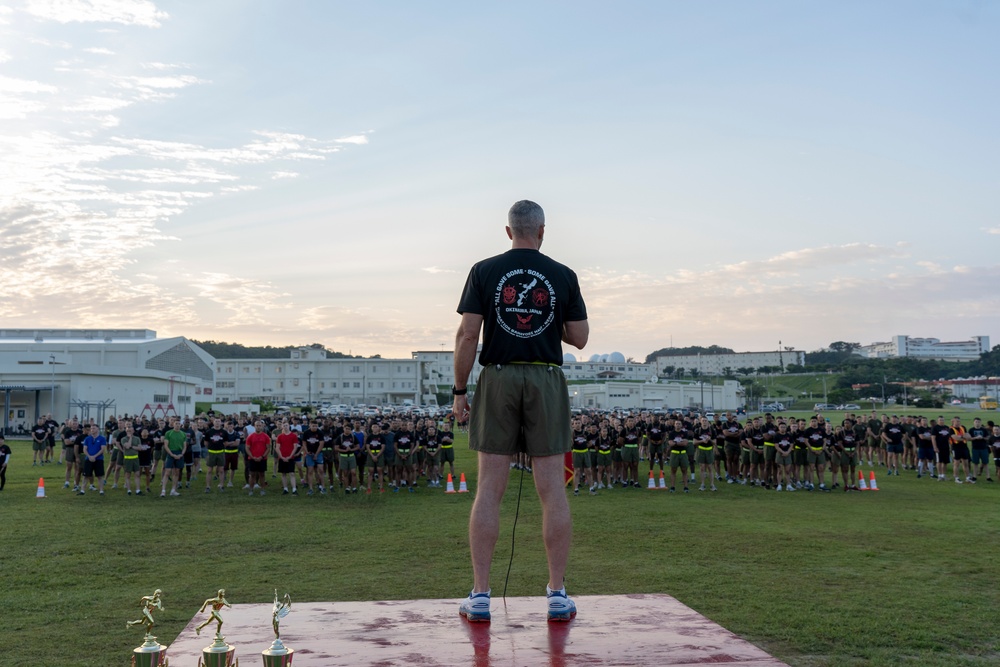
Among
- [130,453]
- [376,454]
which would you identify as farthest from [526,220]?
[130,453]

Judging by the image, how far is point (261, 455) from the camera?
19.2 m

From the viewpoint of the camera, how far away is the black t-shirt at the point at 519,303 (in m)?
3.84

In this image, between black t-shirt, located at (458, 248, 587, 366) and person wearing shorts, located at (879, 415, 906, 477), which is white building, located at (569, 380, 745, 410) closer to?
person wearing shorts, located at (879, 415, 906, 477)

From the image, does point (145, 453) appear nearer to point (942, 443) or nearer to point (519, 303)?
point (519, 303)

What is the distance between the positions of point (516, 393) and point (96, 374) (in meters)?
54.7

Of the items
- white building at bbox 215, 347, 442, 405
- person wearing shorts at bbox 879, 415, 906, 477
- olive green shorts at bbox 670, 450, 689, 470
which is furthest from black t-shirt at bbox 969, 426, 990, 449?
white building at bbox 215, 347, 442, 405

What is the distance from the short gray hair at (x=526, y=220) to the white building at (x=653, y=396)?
3904 inches

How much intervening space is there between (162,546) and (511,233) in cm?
953

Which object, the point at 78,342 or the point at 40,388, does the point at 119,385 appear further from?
the point at 78,342

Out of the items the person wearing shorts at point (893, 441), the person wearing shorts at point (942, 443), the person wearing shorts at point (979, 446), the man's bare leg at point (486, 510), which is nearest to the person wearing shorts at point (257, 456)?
the man's bare leg at point (486, 510)

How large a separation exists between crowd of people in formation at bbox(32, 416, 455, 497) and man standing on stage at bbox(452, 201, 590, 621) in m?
16.0

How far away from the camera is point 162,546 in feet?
37.1

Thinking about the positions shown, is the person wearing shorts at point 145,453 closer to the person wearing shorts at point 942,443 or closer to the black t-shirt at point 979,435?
the person wearing shorts at point 942,443

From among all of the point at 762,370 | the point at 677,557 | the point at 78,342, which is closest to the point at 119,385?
the point at 78,342
